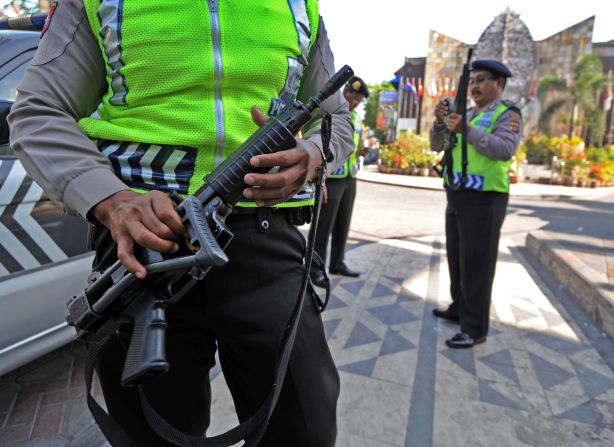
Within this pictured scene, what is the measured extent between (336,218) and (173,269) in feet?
13.0

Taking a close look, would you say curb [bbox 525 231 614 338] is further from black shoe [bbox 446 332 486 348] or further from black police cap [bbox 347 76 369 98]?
black police cap [bbox 347 76 369 98]

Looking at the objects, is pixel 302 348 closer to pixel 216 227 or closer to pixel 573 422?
pixel 216 227

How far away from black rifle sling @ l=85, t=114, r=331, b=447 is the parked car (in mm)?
1170

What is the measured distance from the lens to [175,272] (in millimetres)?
904

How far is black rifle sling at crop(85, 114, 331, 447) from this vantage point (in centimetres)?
99

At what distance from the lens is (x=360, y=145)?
5.25 m

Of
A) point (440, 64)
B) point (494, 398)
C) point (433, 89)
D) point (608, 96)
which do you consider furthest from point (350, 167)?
point (608, 96)

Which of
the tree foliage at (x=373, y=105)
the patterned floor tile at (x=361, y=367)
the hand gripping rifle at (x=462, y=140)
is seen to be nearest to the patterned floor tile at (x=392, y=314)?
the patterned floor tile at (x=361, y=367)

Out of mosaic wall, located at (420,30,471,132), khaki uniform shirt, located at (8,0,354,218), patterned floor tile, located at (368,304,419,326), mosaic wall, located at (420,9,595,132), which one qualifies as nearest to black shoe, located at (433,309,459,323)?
patterned floor tile, located at (368,304,419,326)

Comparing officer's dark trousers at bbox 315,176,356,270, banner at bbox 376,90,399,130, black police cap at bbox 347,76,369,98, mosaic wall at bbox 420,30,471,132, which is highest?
mosaic wall at bbox 420,30,471,132

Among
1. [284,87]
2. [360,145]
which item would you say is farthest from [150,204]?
[360,145]

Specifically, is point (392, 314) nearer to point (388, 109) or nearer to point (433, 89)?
point (433, 89)

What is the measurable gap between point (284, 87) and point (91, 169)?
474 millimetres

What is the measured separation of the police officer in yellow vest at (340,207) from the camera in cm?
446
